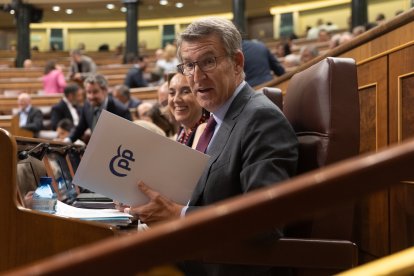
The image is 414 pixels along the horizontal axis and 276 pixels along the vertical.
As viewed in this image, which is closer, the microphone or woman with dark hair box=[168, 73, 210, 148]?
the microphone

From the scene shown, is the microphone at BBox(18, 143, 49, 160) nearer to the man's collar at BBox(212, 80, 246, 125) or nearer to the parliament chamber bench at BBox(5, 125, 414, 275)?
the man's collar at BBox(212, 80, 246, 125)

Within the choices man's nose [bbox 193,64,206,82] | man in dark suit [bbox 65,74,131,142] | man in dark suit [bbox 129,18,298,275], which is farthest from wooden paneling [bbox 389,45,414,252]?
man in dark suit [bbox 65,74,131,142]

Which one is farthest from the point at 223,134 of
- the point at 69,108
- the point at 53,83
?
the point at 53,83

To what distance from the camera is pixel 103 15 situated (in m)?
16.0

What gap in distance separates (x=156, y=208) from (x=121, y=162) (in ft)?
0.41

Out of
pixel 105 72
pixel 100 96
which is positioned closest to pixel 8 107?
pixel 105 72

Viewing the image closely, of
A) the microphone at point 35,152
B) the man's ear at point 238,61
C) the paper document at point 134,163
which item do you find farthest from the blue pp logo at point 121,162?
the microphone at point 35,152

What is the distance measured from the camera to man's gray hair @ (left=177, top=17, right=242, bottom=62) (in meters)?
1.38

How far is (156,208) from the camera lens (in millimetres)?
1262

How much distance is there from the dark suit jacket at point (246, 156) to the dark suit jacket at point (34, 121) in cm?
490

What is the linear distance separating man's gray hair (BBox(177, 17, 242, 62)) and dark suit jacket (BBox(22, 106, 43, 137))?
482 centimetres

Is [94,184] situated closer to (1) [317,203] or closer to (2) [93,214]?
(2) [93,214]

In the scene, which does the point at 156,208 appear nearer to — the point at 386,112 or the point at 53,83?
the point at 386,112

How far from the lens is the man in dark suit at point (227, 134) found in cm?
117
